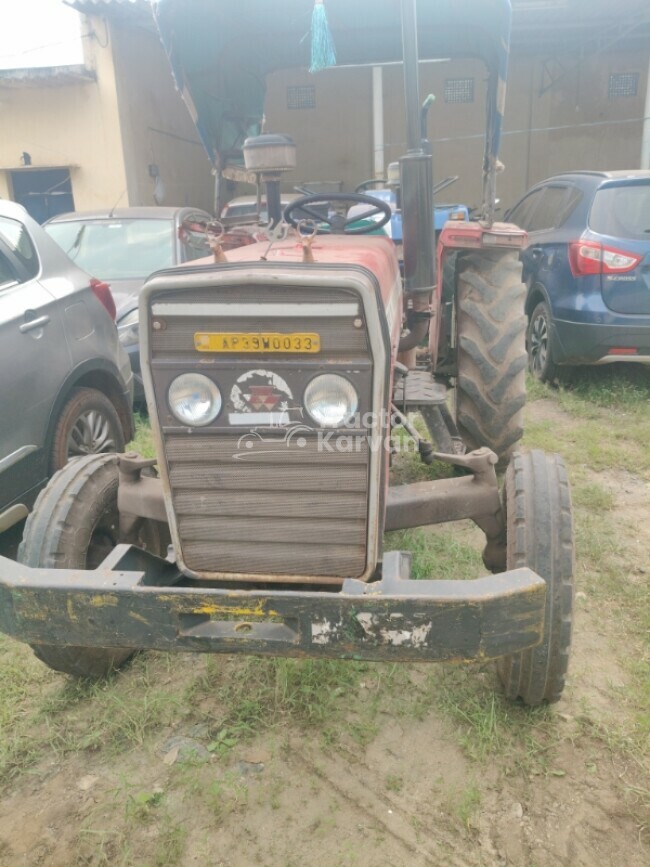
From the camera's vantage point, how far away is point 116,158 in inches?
421

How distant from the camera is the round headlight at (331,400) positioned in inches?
79.3

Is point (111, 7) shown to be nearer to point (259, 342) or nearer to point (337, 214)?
point (337, 214)

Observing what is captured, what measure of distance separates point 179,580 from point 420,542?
156 cm

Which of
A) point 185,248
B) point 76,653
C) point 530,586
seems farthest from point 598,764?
point 185,248

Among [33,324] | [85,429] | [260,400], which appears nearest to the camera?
[260,400]

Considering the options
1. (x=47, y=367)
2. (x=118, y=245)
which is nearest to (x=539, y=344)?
(x=118, y=245)

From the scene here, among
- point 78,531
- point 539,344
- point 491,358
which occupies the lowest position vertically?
point 539,344

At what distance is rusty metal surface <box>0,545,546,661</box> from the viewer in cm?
190

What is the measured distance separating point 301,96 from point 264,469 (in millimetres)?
13280

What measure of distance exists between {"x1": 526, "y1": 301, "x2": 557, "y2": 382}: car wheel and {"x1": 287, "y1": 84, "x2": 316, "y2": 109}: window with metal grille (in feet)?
29.7

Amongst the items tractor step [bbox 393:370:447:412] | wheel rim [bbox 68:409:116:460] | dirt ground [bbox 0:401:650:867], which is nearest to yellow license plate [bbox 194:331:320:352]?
dirt ground [bbox 0:401:650:867]

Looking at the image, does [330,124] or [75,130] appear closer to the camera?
[75,130]

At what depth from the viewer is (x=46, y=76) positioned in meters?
10.2

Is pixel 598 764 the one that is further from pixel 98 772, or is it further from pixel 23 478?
pixel 23 478
